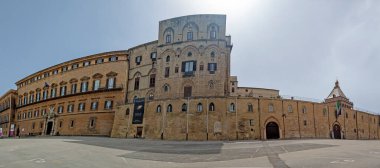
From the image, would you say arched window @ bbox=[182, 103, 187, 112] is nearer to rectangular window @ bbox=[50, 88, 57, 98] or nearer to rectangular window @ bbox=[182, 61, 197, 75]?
rectangular window @ bbox=[182, 61, 197, 75]

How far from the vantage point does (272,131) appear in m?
39.0

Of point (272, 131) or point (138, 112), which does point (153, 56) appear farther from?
point (272, 131)

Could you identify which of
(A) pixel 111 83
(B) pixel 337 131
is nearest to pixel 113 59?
(A) pixel 111 83

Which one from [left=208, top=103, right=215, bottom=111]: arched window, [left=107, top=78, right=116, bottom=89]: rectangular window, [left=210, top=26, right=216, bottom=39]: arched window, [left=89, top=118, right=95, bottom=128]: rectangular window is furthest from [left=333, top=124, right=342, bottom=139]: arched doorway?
[left=89, top=118, right=95, bottom=128]: rectangular window

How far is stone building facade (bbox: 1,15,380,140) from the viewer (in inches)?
1499

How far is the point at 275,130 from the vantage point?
3909 centimetres

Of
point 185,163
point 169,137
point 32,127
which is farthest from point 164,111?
point 32,127

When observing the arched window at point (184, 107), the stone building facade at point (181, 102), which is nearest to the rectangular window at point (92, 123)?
the stone building facade at point (181, 102)

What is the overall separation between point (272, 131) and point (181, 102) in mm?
12850

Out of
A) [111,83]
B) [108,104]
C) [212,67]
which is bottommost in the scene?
[108,104]

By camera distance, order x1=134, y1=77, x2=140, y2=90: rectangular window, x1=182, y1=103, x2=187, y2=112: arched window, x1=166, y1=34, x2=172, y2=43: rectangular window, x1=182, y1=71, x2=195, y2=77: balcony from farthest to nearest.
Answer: x1=134, y1=77, x2=140, y2=90: rectangular window → x1=166, y1=34, x2=172, y2=43: rectangular window → x1=182, y1=71, x2=195, y2=77: balcony → x1=182, y1=103, x2=187, y2=112: arched window

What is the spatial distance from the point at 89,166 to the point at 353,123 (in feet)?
159

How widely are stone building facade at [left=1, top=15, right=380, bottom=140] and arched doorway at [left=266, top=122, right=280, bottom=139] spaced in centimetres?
13

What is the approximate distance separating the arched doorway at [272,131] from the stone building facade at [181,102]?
0.44ft
